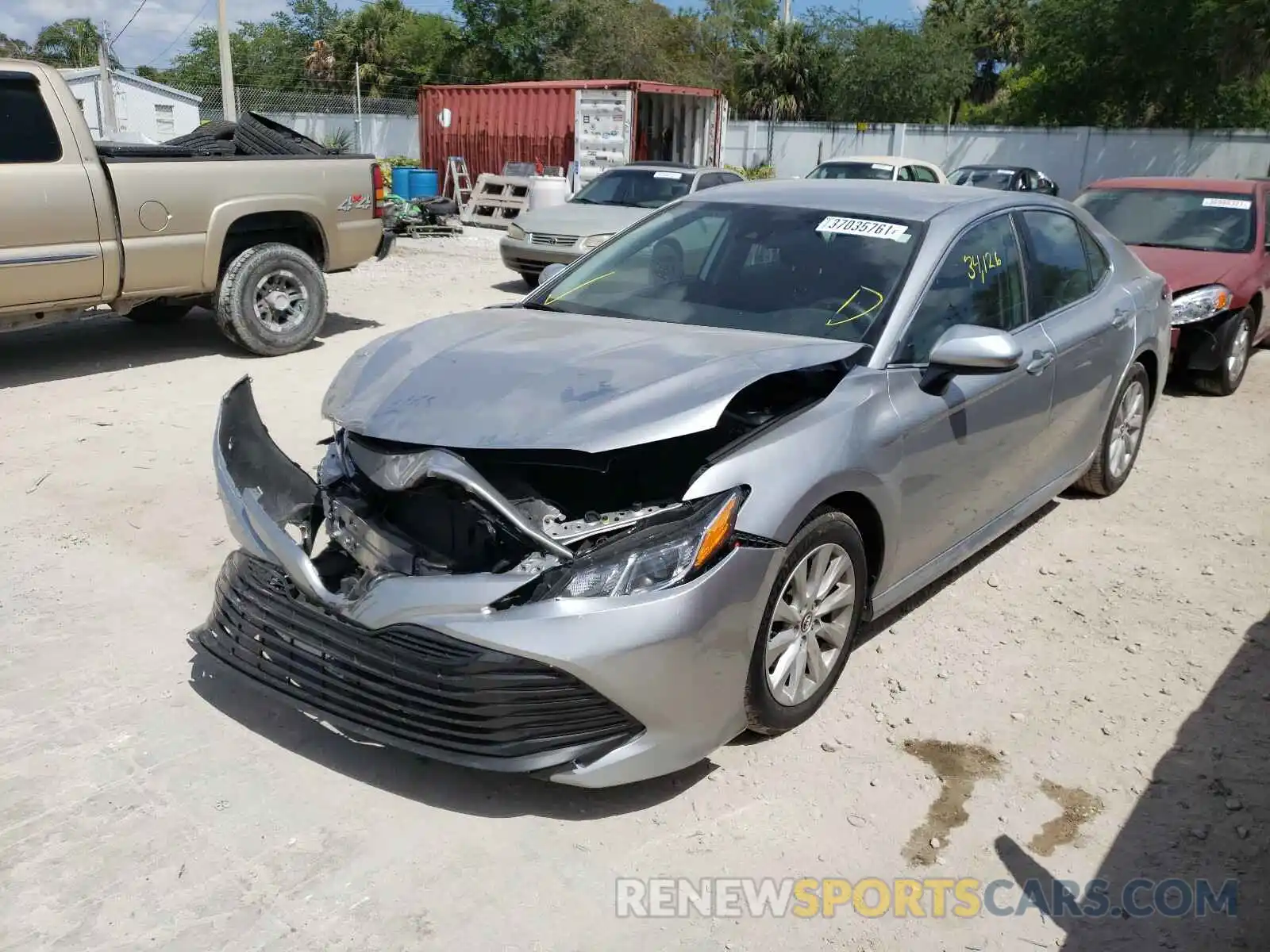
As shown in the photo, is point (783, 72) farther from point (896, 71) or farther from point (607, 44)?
point (607, 44)

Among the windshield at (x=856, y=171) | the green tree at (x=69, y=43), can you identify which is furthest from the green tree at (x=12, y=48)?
the windshield at (x=856, y=171)

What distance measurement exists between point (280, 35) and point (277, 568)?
56598mm

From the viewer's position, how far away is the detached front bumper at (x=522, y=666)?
2785 millimetres

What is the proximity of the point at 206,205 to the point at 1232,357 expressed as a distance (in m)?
7.80

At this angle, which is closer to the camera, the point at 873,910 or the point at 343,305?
the point at 873,910

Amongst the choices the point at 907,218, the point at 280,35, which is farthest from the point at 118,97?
the point at 907,218

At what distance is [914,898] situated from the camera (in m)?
2.86

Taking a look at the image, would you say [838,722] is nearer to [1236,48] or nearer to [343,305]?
[343,305]

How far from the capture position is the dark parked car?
18297 millimetres

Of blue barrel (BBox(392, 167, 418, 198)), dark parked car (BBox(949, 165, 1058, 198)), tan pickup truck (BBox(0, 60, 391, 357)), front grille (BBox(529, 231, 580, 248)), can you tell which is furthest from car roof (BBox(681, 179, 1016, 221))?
blue barrel (BBox(392, 167, 418, 198))

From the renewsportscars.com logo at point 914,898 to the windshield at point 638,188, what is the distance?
1066 centimetres

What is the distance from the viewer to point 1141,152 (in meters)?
28.7

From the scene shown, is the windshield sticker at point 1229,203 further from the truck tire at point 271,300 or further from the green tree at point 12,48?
the green tree at point 12,48

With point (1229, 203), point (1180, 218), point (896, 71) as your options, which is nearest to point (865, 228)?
point (1180, 218)
